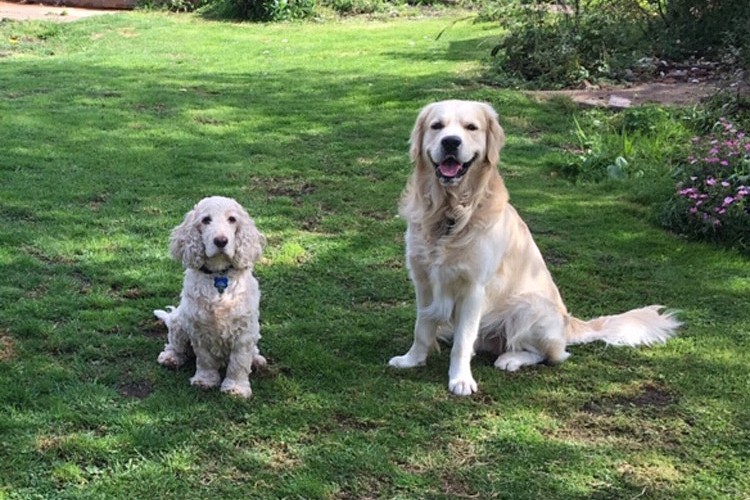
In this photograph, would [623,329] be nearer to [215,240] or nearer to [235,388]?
[235,388]

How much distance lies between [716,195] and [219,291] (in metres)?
4.18

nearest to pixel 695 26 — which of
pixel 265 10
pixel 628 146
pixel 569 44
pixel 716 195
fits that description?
pixel 569 44

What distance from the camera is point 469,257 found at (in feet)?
12.9

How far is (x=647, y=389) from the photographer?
403 centimetres

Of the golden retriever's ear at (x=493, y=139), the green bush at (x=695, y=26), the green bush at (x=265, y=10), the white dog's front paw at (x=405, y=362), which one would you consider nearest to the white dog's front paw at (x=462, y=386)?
the white dog's front paw at (x=405, y=362)

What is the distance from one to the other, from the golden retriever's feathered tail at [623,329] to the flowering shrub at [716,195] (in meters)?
1.85

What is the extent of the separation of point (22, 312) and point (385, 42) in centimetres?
1065

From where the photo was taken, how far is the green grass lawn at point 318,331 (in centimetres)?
328

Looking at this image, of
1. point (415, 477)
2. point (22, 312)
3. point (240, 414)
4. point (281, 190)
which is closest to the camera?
point (415, 477)

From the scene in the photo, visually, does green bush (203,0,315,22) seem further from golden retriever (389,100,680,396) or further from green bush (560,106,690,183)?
golden retriever (389,100,680,396)

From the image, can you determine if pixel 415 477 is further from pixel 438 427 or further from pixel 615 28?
pixel 615 28

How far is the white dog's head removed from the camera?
3615 millimetres

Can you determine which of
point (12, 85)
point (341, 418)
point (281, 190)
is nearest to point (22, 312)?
point (341, 418)

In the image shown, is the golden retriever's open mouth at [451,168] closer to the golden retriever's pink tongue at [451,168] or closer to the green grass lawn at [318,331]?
the golden retriever's pink tongue at [451,168]
